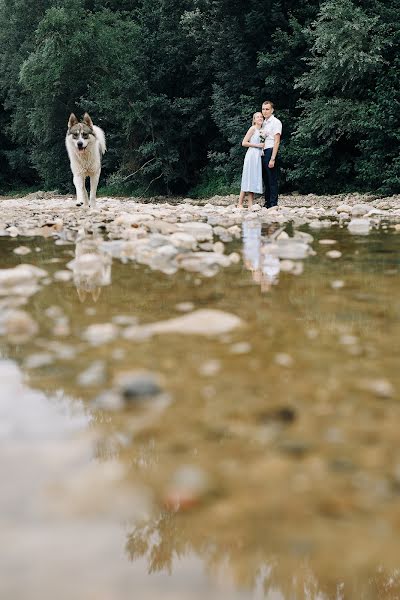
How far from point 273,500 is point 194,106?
26.5 metres

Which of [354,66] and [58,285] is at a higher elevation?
[354,66]

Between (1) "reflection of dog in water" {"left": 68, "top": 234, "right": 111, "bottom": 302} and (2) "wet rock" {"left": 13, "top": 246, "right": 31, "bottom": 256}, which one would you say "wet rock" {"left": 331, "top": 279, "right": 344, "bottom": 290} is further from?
(2) "wet rock" {"left": 13, "top": 246, "right": 31, "bottom": 256}

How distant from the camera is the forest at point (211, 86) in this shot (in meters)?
16.9

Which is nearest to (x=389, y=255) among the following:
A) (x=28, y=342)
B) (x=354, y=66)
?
(x=28, y=342)

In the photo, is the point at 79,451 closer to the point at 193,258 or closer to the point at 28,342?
the point at 28,342

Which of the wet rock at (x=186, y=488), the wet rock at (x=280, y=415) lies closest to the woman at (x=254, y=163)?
the wet rock at (x=280, y=415)

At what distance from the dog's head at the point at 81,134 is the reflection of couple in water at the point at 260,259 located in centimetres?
593

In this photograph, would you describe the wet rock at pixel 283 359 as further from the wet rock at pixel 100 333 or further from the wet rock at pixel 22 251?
the wet rock at pixel 22 251

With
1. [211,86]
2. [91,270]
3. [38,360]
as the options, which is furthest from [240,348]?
[211,86]

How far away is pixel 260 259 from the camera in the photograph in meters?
3.70

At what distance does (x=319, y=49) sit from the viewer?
1684 centimetres

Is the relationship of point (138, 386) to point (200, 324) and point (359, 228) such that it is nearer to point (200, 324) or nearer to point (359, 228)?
point (200, 324)

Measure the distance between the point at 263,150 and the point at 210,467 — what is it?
10.3 metres

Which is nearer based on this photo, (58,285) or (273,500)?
(273,500)
